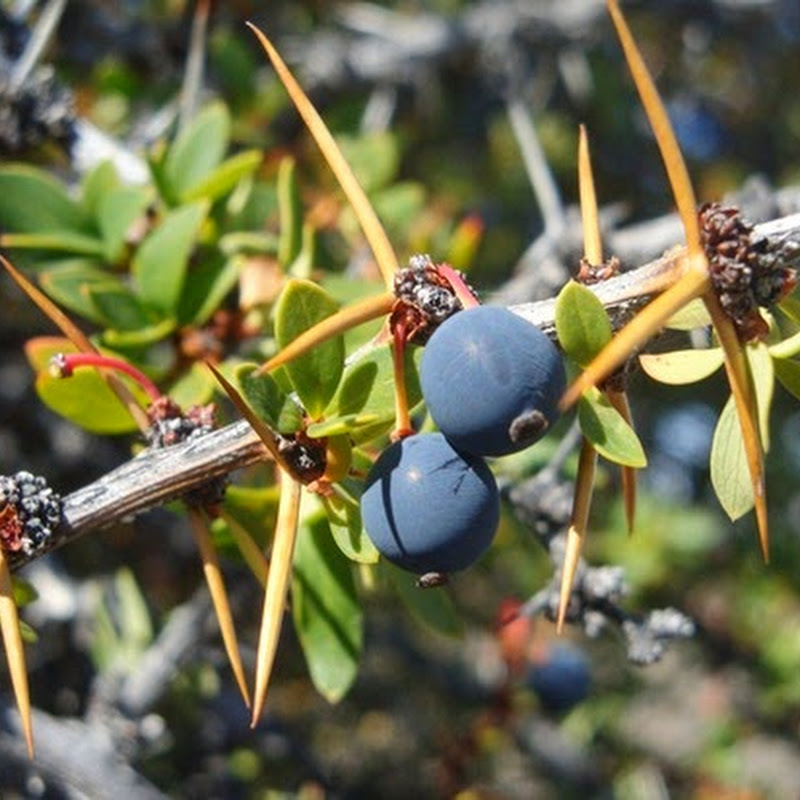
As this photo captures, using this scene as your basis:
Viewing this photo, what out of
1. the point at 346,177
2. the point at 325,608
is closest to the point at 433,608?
the point at 325,608

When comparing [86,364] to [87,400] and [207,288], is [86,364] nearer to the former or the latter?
[87,400]

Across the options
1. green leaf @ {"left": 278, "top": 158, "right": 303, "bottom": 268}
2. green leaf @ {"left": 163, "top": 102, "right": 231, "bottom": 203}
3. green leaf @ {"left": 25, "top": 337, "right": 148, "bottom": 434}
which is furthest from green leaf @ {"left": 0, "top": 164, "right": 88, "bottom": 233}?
green leaf @ {"left": 25, "top": 337, "right": 148, "bottom": 434}

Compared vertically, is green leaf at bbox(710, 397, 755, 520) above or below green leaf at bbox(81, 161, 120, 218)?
below

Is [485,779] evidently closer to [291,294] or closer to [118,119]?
[118,119]

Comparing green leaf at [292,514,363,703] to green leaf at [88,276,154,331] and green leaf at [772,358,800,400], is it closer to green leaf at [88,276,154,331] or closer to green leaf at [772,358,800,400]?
green leaf at [88,276,154,331]

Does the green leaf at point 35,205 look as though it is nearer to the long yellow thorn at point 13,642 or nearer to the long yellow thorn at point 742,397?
the long yellow thorn at point 13,642

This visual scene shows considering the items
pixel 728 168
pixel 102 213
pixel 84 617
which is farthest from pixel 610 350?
pixel 728 168

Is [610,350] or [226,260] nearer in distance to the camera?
[610,350]
